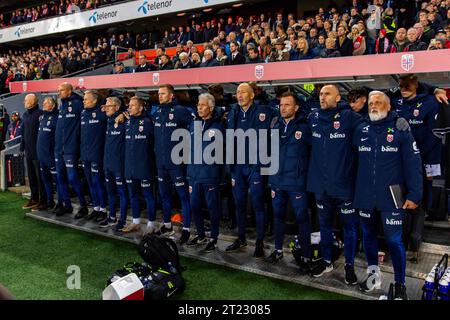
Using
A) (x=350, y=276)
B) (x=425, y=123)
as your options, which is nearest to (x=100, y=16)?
(x=425, y=123)

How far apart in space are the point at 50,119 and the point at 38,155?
58cm

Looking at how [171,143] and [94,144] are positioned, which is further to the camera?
[94,144]

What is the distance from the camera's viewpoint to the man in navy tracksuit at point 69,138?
5961mm

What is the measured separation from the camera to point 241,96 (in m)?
4.29

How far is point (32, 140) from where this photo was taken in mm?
6535

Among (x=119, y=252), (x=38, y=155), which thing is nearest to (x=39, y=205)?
(x=38, y=155)

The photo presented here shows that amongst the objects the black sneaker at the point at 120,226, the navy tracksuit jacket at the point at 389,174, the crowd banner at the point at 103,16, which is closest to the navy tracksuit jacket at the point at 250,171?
the navy tracksuit jacket at the point at 389,174

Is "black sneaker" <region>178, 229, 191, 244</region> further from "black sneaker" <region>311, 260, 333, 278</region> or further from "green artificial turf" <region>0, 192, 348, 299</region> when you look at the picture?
"black sneaker" <region>311, 260, 333, 278</region>

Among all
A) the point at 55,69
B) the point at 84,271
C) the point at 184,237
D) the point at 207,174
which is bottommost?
the point at 84,271

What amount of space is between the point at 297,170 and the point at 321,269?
95cm

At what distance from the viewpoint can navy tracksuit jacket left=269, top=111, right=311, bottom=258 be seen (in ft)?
12.9

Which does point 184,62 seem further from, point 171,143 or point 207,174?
point 207,174

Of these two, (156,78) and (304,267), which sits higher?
(156,78)

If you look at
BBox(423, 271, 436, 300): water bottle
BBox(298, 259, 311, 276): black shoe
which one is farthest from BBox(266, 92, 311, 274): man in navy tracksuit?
BBox(423, 271, 436, 300): water bottle
